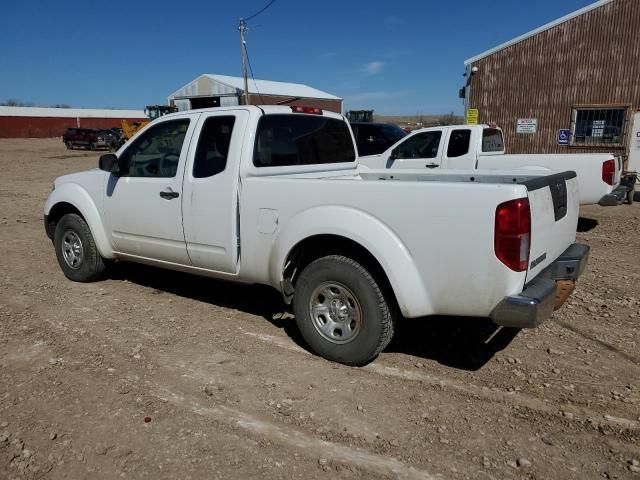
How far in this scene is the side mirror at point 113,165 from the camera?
4.85 m

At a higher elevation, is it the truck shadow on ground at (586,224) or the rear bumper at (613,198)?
the rear bumper at (613,198)

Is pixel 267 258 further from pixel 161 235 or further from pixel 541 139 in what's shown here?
pixel 541 139

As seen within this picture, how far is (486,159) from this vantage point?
340 inches

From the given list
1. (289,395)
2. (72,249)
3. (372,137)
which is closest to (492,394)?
(289,395)

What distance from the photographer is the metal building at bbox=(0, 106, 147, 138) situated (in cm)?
5381

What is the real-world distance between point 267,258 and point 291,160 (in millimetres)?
1020

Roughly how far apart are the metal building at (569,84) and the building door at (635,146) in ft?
0.09

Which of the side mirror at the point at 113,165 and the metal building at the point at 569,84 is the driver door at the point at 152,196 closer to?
the side mirror at the point at 113,165

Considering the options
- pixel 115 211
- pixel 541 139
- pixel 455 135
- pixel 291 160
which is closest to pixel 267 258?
pixel 291 160

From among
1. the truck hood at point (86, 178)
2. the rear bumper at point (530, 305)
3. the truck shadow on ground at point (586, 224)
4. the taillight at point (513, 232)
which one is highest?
the truck hood at point (86, 178)

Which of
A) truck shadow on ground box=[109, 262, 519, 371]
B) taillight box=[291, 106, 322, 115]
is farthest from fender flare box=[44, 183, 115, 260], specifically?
taillight box=[291, 106, 322, 115]

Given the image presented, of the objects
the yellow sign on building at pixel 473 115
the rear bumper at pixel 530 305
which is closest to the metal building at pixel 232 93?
the yellow sign on building at pixel 473 115

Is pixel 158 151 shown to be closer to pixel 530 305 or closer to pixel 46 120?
pixel 530 305

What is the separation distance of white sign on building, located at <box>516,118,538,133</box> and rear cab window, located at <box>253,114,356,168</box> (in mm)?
15532
